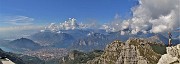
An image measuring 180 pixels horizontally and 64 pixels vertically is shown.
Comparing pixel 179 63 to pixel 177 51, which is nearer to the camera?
pixel 179 63

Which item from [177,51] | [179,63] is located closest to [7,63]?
[179,63]

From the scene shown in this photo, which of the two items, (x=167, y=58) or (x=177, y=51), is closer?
(x=167, y=58)

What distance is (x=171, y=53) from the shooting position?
531ft

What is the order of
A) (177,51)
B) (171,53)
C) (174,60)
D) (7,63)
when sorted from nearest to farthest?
(7,63) < (174,60) < (171,53) < (177,51)

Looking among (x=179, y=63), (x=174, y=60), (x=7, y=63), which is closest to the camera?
(x=7, y=63)

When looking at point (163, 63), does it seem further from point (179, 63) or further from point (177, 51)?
point (177, 51)

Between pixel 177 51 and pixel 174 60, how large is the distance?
31103 millimetres

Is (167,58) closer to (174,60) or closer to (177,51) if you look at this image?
(174,60)

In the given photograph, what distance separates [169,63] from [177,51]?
36.2 meters

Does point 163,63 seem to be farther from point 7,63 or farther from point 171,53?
point 7,63

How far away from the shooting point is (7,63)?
115 m

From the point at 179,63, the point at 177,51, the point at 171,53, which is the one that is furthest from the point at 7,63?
the point at 177,51

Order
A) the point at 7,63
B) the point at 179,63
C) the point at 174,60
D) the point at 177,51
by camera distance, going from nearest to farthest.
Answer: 1. the point at 7,63
2. the point at 179,63
3. the point at 174,60
4. the point at 177,51

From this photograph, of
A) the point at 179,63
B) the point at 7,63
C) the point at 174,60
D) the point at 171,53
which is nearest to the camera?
the point at 7,63
